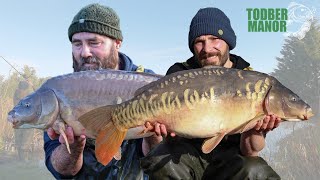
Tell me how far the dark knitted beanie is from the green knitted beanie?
934 mm

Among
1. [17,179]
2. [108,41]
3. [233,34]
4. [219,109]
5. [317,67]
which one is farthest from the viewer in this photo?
[317,67]

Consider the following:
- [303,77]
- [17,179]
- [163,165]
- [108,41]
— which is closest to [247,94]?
[163,165]

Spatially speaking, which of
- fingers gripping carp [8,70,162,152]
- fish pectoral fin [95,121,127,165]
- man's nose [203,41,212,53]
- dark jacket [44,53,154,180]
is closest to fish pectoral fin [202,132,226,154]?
fish pectoral fin [95,121,127,165]

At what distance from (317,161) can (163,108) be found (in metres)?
12.8

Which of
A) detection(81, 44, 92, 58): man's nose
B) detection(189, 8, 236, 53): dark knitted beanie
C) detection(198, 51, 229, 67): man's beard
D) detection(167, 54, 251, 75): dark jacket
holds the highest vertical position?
detection(189, 8, 236, 53): dark knitted beanie

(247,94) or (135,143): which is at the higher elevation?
(247,94)

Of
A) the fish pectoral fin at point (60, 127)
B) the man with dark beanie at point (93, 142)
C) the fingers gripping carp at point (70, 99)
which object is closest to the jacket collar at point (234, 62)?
the fingers gripping carp at point (70, 99)

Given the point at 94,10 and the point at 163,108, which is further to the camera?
the point at 94,10

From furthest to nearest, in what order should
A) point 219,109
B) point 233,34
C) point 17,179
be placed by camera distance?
point 17,179 → point 233,34 → point 219,109

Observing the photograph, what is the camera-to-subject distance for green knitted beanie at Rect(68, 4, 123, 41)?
154 inches

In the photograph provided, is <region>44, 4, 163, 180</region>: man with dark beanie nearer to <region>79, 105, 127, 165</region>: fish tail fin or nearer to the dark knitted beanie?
the dark knitted beanie

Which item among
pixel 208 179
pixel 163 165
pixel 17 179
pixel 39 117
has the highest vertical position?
pixel 39 117

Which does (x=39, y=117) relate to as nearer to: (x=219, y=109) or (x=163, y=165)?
(x=163, y=165)

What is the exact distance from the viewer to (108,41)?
3.95 m
